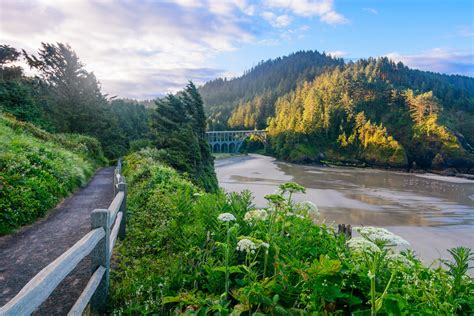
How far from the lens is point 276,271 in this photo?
274 cm

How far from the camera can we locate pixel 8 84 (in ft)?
72.5

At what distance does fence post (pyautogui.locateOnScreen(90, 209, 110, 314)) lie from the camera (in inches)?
147

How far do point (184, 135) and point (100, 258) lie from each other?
59.0ft

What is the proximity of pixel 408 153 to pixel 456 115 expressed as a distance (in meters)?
28.7

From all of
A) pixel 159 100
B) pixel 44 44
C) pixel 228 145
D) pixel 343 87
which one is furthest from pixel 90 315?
pixel 343 87

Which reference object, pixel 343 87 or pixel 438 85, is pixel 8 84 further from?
pixel 438 85

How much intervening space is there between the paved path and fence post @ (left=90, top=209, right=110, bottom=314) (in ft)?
1.73

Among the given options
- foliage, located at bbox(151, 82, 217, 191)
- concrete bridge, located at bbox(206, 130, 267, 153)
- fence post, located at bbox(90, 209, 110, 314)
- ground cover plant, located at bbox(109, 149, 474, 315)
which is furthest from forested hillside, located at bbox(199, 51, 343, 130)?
fence post, located at bbox(90, 209, 110, 314)

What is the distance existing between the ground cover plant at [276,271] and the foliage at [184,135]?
576 inches

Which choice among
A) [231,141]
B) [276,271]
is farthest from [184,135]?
[231,141]

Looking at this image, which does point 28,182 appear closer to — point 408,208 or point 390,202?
point 408,208

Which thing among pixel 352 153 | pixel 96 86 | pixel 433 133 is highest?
pixel 96 86

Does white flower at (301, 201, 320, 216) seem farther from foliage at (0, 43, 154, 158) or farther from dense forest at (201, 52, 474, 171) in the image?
dense forest at (201, 52, 474, 171)

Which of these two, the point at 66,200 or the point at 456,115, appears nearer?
the point at 66,200
